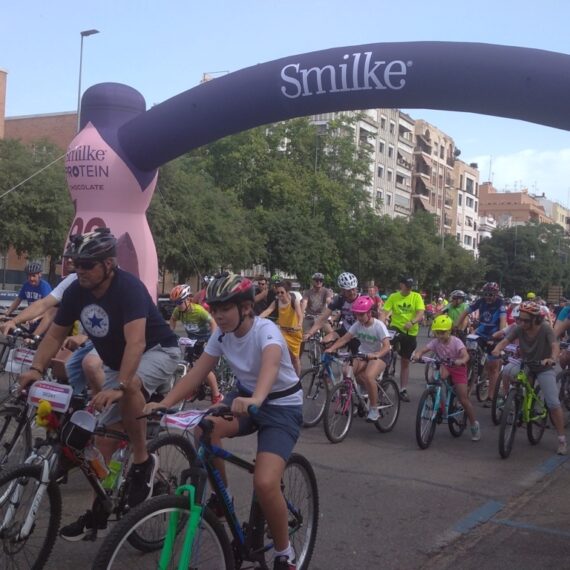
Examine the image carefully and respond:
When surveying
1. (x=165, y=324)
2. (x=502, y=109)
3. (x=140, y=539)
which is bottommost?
(x=140, y=539)

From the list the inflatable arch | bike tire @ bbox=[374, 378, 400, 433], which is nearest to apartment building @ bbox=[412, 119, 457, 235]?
the inflatable arch

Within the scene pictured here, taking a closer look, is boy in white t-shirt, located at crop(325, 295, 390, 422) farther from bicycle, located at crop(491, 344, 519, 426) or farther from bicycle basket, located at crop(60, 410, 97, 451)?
bicycle basket, located at crop(60, 410, 97, 451)

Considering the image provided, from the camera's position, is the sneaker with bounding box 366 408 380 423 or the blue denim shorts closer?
the blue denim shorts

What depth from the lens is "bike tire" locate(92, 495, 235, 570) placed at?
3162 mm

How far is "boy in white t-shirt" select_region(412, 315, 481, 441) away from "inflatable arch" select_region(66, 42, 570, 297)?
8.93 feet

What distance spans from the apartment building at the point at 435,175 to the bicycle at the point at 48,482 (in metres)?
77.1

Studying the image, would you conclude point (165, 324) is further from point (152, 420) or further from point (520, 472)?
point (520, 472)

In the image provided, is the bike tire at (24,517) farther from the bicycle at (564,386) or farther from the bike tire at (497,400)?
the bicycle at (564,386)

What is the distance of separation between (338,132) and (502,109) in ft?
165

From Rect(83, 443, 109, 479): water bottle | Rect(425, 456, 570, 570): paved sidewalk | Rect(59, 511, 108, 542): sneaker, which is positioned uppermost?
Rect(83, 443, 109, 479): water bottle

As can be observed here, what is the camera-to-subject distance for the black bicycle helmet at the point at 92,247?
168 inches

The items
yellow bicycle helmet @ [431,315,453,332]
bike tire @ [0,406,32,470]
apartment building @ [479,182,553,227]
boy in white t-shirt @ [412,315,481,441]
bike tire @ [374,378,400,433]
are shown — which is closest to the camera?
bike tire @ [0,406,32,470]

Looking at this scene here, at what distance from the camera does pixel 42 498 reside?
381cm

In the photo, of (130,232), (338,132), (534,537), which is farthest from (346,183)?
(534,537)
